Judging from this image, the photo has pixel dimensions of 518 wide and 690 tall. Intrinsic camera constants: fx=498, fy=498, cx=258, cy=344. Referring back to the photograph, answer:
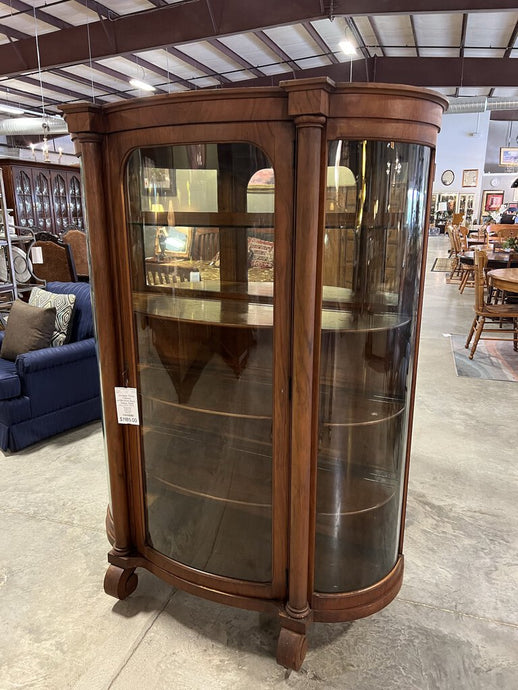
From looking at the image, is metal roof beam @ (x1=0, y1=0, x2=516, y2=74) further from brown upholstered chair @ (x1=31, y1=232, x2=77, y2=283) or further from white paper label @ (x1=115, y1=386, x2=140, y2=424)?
white paper label @ (x1=115, y1=386, x2=140, y2=424)

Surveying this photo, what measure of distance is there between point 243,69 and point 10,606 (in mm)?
9998

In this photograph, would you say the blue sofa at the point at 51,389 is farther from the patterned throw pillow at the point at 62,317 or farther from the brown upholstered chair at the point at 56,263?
the brown upholstered chair at the point at 56,263

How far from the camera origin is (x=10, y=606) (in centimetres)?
184

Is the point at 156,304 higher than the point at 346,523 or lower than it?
higher

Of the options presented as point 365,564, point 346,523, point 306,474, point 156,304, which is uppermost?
point 156,304

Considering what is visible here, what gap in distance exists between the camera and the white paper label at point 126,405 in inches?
64.9

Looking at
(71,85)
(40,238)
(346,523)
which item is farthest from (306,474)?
(71,85)

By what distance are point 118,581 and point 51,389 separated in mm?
1607

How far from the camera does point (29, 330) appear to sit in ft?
10.6

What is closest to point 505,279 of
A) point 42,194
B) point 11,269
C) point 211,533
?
point 211,533

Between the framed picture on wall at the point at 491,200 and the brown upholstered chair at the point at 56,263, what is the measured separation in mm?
20270

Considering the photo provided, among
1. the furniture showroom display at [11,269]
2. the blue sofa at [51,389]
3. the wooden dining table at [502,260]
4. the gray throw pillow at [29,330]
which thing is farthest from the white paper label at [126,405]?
the wooden dining table at [502,260]

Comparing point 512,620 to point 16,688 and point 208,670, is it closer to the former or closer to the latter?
point 208,670

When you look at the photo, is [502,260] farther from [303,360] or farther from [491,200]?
[491,200]
